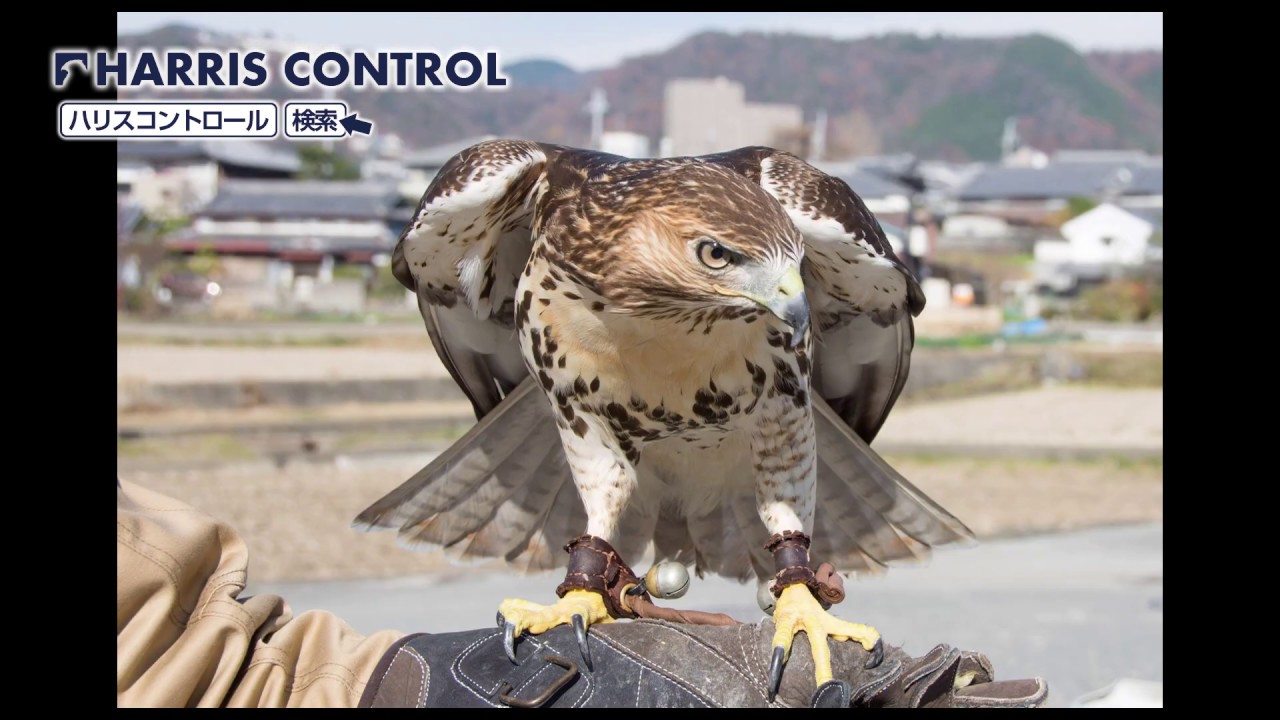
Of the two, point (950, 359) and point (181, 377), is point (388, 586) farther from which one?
point (950, 359)

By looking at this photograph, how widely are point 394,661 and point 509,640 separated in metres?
0.23

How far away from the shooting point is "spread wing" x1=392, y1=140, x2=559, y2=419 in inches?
114

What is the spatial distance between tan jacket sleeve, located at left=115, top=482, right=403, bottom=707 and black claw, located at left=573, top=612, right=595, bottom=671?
0.38 m

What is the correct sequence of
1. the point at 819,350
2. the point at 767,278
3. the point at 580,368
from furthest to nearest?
the point at 819,350 → the point at 580,368 → the point at 767,278

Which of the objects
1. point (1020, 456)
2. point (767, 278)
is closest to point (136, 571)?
point (767, 278)

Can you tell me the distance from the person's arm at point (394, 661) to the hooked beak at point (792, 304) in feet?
1.99

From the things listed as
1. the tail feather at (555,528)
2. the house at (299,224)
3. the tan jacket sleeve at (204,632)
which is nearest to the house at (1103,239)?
the house at (299,224)

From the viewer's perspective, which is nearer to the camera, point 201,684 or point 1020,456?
point 201,684

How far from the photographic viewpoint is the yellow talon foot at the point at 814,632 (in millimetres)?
2451

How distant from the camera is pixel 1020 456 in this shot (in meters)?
13.7

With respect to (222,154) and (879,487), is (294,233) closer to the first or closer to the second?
(222,154)

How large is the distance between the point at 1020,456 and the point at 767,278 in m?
11.9

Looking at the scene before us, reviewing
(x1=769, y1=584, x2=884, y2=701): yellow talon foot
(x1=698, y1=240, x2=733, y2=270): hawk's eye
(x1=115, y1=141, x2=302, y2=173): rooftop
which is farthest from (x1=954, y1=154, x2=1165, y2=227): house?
(x1=698, y1=240, x2=733, y2=270): hawk's eye

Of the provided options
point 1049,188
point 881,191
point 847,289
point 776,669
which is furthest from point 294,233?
point 776,669
